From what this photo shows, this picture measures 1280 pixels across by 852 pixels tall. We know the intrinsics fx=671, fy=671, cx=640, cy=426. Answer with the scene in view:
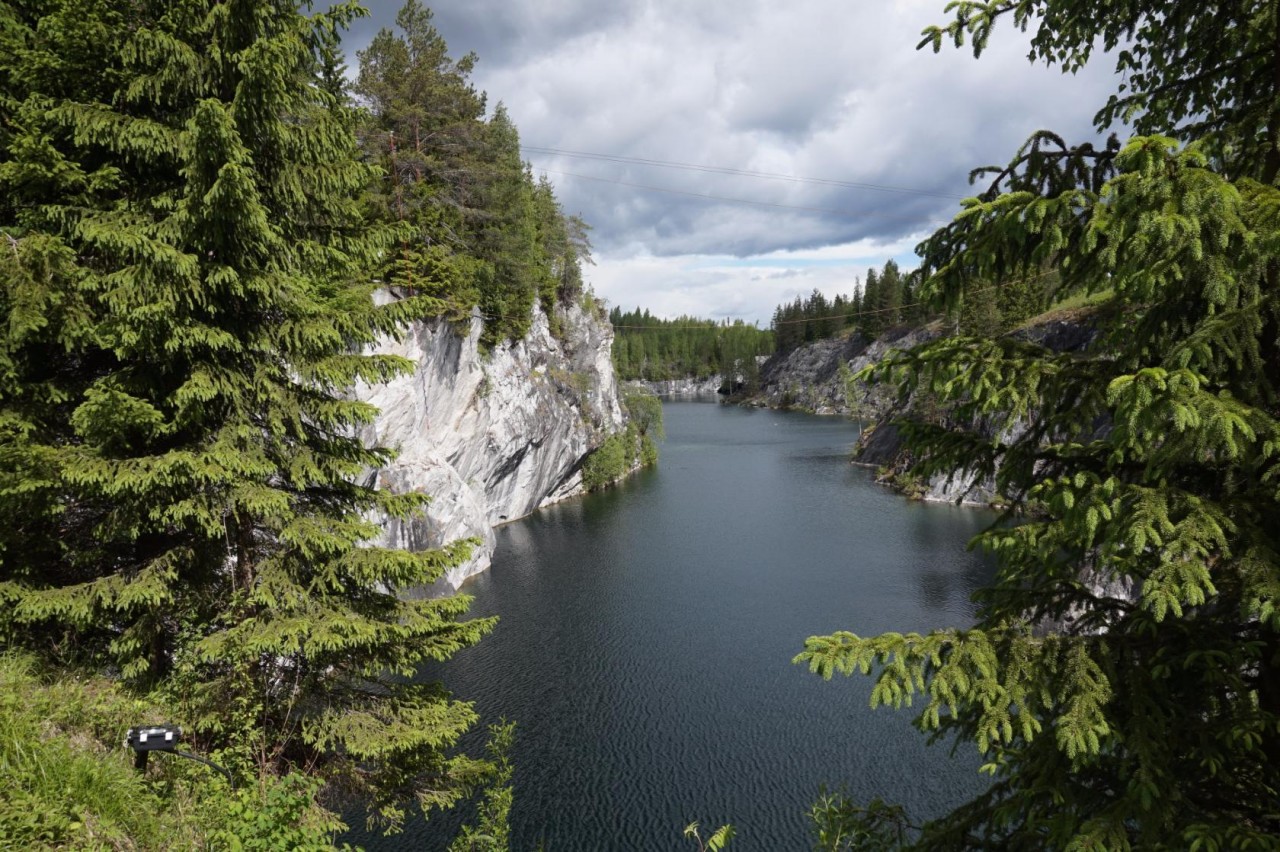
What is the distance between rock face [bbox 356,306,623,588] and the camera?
95.6 feet

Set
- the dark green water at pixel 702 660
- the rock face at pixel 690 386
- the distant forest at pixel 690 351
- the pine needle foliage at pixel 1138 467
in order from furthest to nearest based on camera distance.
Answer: the rock face at pixel 690 386
the distant forest at pixel 690 351
the dark green water at pixel 702 660
the pine needle foliage at pixel 1138 467

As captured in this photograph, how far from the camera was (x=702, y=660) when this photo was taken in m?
23.2

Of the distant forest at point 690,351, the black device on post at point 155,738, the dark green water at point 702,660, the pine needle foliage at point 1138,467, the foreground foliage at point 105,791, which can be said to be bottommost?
the dark green water at point 702,660

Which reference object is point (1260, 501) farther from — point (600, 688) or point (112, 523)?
point (600, 688)

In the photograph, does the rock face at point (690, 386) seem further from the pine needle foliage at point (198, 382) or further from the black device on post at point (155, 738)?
the black device on post at point (155, 738)

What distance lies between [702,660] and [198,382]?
20.1 meters

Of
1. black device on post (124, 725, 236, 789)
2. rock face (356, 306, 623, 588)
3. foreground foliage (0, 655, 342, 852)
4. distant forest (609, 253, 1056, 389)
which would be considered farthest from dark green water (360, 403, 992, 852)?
distant forest (609, 253, 1056, 389)

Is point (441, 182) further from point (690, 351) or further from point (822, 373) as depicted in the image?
point (690, 351)

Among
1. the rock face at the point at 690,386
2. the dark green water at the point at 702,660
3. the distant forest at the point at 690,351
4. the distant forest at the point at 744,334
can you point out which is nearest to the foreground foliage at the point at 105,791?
the dark green water at the point at 702,660

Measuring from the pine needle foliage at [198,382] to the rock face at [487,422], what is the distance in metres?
10.7

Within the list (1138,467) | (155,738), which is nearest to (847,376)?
(1138,467)

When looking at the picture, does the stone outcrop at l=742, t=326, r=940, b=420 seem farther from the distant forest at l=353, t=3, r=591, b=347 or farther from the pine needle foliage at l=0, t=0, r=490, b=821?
the pine needle foliage at l=0, t=0, r=490, b=821

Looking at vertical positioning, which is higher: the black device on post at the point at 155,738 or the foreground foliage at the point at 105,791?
the black device on post at the point at 155,738

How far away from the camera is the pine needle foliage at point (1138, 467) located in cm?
329
